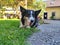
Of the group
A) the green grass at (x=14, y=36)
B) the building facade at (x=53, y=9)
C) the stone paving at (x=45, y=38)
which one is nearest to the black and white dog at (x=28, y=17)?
the green grass at (x=14, y=36)

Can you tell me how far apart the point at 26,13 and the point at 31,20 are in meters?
0.27

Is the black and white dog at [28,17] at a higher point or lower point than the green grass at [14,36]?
higher

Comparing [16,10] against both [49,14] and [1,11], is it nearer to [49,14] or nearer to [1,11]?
[1,11]

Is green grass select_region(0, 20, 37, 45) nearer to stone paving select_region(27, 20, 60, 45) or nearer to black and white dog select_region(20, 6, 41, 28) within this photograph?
stone paving select_region(27, 20, 60, 45)

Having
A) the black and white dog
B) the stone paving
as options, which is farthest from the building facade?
the stone paving

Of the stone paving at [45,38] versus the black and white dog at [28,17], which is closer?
the stone paving at [45,38]

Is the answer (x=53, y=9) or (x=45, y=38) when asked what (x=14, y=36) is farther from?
(x=53, y=9)

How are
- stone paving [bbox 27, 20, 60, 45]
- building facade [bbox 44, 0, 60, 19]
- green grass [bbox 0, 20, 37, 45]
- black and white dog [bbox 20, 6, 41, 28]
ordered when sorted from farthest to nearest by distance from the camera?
building facade [bbox 44, 0, 60, 19]
black and white dog [bbox 20, 6, 41, 28]
stone paving [bbox 27, 20, 60, 45]
green grass [bbox 0, 20, 37, 45]

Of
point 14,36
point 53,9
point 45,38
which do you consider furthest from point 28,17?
point 53,9

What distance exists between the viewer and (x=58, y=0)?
36438 millimetres

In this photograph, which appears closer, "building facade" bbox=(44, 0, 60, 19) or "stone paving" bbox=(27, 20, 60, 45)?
"stone paving" bbox=(27, 20, 60, 45)

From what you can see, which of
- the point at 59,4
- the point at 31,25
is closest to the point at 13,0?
the point at 31,25

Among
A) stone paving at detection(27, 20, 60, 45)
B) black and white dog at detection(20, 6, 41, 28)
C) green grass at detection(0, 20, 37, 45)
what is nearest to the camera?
green grass at detection(0, 20, 37, 45)

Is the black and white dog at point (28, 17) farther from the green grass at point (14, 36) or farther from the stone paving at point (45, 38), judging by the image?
the stone paving at point (45, 38)
